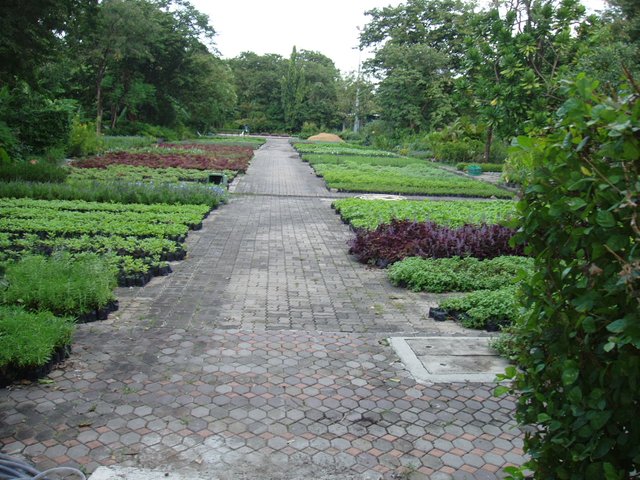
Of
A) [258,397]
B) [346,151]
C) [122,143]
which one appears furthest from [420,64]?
[258,397]

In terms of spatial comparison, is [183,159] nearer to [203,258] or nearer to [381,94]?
[203,258]

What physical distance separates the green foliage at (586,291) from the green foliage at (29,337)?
3776 mm

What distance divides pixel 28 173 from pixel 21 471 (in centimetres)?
1442

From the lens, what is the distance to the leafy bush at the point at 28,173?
1588 centimetres

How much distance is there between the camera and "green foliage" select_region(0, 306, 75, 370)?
→ 460 centimetres

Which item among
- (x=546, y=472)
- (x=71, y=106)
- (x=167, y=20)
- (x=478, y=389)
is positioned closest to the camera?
(x=546, y=472)

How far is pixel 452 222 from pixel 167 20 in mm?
38457

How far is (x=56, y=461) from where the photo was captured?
361 cm

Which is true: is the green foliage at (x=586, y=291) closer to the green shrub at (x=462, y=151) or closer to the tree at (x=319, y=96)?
the green shrub at (x=462, y=151)

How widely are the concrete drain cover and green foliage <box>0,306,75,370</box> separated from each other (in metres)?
3.05

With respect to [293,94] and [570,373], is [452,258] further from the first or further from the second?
[293,94]

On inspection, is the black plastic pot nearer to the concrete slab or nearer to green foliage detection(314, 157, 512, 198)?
the concrete slab

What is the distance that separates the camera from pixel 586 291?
2.21 m

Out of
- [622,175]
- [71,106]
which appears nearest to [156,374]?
[622,175]
